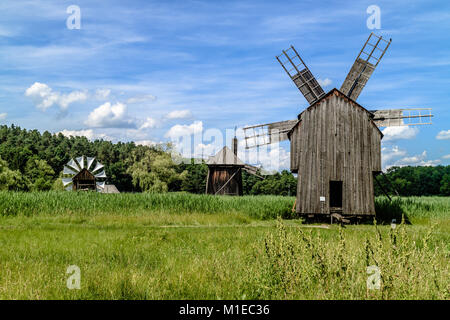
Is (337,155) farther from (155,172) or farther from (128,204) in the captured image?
(155,172)

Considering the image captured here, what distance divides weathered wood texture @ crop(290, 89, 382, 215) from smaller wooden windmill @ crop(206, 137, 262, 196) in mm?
13828

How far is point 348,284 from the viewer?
5.70 m

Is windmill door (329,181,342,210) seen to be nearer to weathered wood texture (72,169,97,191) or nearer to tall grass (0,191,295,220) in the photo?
tall grass (0,191,295,220)

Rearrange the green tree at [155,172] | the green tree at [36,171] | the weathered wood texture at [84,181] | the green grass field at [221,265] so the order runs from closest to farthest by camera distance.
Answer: the green grass field at [221,265] < the weathered wood texture at [84,181] < the green tree at [155,172] < the green tree at [36,171]

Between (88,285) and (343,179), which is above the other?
(343,179)

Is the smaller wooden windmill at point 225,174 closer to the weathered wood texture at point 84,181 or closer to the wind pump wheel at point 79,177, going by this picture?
the wind pump wheel at point 79,177

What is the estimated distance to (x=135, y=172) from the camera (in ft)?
202

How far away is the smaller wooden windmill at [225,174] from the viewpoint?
3400 centimetres

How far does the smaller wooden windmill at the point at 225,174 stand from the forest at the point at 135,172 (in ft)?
78.5

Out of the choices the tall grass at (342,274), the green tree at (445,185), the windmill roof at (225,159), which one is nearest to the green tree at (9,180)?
the windmill roof at (225,159)

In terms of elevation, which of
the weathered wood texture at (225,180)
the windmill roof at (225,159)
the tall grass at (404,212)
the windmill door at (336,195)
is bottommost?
the tall grass at (404,212)
